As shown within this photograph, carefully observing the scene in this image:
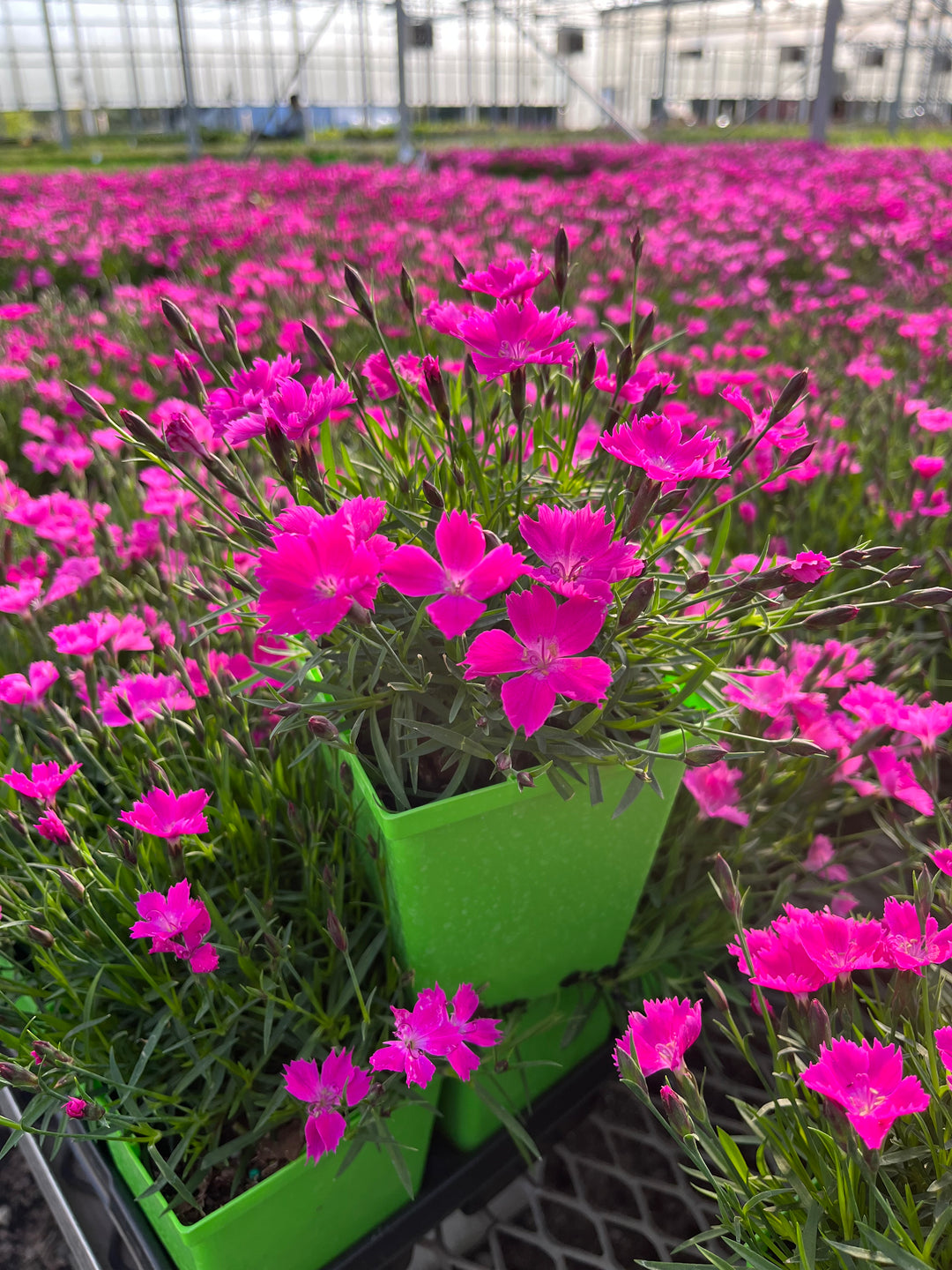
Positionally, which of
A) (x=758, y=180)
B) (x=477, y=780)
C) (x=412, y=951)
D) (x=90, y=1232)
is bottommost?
(x=90, y=1232)

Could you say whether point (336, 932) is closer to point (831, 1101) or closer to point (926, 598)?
point (831, 1101)

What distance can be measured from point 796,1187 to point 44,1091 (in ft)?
1.89

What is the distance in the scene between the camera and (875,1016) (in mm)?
781

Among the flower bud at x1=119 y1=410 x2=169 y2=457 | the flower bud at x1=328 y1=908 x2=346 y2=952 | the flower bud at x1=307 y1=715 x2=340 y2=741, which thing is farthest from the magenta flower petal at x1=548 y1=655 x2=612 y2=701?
the flower bud at x1=119 y1=410 x2=169 y2=457

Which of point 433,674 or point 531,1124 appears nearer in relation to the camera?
point 433,674

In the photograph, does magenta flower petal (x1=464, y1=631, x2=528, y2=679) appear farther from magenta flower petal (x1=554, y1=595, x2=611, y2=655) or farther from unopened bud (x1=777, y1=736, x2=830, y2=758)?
unopened bud (x1=777, y1=736, x2=830, y2=758)

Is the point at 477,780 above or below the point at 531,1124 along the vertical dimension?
above

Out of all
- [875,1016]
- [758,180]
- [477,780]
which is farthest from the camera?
[758,180]

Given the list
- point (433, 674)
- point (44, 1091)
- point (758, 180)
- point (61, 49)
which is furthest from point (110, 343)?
point (61, 49)

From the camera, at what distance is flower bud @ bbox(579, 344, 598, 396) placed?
867mm

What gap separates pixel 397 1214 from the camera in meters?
0.92

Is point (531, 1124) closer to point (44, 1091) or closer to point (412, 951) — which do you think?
point (412, 951)

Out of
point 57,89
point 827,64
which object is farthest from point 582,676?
point 57,89

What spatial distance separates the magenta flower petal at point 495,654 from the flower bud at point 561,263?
0.45 meters
